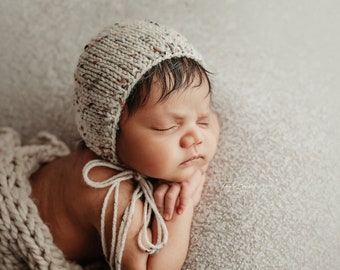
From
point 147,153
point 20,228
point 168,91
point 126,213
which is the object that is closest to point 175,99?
point 168,91

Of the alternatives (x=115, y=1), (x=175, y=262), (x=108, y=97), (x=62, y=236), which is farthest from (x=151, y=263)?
(x=115, y=1)

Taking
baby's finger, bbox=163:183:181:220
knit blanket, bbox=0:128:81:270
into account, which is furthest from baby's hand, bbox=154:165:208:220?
knit blanket, bbox=0:128:81:270

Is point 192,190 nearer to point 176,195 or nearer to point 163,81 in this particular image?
point 176,195

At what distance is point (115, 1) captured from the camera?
137cm

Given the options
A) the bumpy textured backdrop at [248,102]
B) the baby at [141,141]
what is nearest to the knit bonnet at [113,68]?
the baby at [141,141]

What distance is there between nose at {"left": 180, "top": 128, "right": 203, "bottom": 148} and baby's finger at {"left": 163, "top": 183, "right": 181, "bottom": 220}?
0.10m

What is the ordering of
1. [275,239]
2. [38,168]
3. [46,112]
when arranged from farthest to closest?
[46,112], [38,168], [275,239]

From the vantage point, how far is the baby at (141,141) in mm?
962

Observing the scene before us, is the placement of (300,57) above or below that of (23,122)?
above

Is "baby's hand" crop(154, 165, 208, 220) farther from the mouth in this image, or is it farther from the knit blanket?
the knit blanket

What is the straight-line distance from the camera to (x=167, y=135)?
3.24 feet

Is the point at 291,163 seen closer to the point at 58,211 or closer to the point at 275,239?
the point at 275,239

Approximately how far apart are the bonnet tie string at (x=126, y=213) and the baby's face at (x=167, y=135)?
1.5 inches

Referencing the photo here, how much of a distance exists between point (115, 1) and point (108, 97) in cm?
51
